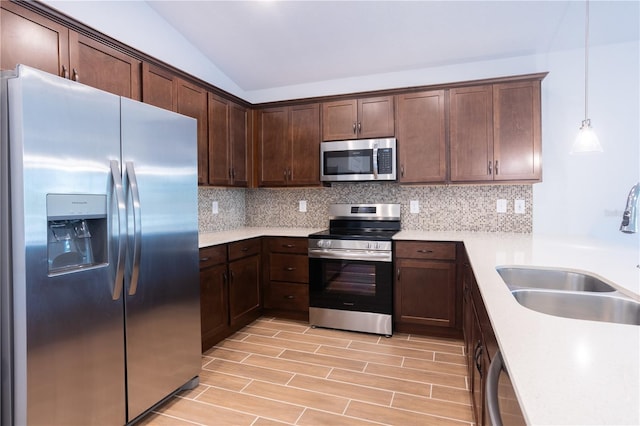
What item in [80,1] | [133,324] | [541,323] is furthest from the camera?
[80,1]

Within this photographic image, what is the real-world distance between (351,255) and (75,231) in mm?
2088

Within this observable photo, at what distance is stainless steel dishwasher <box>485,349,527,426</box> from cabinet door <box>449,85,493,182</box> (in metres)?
2.49

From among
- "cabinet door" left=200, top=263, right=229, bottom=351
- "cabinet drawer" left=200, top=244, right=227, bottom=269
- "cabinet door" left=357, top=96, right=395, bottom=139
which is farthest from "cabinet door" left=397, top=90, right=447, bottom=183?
"cabinet door" left=200, top=263, right=229, bottom=351

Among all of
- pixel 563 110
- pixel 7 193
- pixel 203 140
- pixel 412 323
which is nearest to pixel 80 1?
pixel 203 140

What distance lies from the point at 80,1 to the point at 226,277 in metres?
2.18

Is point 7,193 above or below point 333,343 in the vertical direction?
above

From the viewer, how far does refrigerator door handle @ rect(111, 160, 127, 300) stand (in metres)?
1.72

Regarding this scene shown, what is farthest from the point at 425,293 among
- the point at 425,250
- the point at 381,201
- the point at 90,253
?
the point at 90,253

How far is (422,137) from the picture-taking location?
3250 mm

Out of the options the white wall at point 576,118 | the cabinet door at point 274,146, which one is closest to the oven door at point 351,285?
the cabinet door at point 274,146

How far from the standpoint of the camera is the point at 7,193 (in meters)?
1.43

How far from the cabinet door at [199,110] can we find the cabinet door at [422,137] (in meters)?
1.75

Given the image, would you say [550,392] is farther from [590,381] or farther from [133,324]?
[133,324]

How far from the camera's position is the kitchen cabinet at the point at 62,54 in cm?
175
